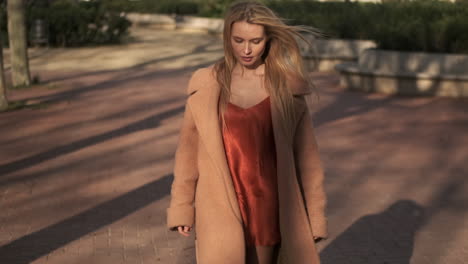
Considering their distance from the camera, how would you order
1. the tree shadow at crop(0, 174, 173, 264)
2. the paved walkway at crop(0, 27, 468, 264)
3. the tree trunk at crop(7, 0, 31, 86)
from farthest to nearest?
the tree trunk at crop(7, 0, 31, 86), the paved walkway at crop(0, 27, 468, 264), the tree shadow at crop(0, 174, 173, 264)

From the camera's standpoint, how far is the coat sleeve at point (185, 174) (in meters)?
3.35

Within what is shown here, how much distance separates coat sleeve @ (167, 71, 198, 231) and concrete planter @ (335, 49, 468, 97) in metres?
12.1

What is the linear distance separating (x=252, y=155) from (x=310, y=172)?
305mm

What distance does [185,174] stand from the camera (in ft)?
11.0

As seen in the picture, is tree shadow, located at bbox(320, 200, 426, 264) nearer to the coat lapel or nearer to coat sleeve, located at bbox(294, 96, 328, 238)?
coat sleeve, located at bbox(294, 96, 328, 238)

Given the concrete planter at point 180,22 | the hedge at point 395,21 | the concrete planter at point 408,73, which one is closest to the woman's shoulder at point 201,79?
the concrete planter at point 408,73

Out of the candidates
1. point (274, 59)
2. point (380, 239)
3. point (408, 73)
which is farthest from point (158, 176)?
point (408, 73)

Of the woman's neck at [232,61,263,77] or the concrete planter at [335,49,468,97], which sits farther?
the concrete planter at [335,49,468,97]

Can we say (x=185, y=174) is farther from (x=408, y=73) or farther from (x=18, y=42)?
(x=18, y=42)

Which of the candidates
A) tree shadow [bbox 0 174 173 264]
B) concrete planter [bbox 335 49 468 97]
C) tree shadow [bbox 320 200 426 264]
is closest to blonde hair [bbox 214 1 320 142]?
tree shadow [bbox 320 200 426 264]

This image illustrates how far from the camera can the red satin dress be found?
320cm

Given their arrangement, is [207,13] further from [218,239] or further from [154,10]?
[218,239]

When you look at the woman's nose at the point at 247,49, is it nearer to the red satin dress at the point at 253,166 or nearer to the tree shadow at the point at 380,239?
the red satin dress at the point at 253,166

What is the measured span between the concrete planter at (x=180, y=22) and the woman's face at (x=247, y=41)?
1202 inches
